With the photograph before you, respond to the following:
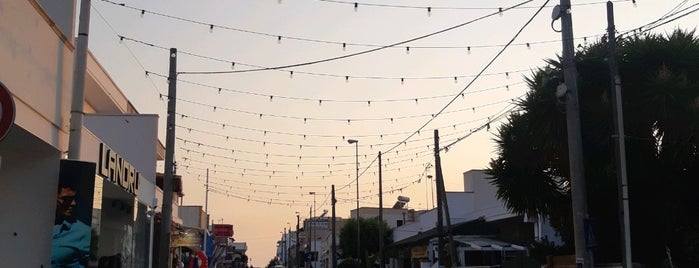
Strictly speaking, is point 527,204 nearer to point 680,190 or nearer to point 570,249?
point 570,249

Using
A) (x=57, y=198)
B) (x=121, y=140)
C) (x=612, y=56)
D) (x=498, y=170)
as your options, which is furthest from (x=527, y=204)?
(x=57, y=198)

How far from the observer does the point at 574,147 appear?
1486cm

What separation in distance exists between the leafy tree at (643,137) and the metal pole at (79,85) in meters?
10.8

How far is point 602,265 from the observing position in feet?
61.1

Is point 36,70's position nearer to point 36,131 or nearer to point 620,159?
point 36,131

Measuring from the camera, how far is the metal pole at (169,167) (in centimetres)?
1956

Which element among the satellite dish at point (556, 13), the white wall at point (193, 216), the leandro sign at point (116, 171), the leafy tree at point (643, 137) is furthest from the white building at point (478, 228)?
the white wall at point (193, 216)

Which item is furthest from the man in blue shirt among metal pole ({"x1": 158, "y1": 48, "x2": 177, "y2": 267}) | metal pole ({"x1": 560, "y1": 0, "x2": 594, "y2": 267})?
metal pole ({"x1": 560, "y1": 0, "x2": 594, "y2": 267})

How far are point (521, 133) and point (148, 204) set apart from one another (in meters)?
11.8

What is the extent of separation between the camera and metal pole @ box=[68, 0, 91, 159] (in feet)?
39.3

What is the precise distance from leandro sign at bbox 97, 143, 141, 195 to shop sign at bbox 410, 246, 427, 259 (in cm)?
2489

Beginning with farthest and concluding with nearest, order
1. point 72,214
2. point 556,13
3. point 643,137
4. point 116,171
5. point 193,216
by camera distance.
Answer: point 193,216
point 643,137
point 116,171
point 556,13
point 72,214

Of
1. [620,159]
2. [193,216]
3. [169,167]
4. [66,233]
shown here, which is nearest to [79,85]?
[66,233]

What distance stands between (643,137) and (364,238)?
46025 mm
